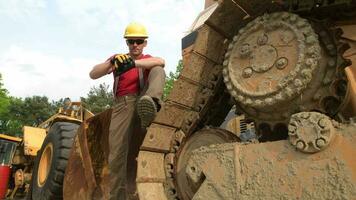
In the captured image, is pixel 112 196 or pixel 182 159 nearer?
pixel 182 159

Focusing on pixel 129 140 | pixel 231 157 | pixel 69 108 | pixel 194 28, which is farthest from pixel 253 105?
pixel 69 108

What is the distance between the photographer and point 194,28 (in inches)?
220

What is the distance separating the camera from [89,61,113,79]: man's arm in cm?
439

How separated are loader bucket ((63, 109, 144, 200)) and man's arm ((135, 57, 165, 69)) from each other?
23.4 inches

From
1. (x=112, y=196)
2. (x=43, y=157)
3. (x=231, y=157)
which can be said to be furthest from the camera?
(x=43, y=157)

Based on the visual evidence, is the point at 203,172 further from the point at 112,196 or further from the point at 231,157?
the point at 112,196

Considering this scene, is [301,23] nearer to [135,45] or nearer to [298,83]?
[298,83]

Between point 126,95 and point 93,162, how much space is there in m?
0.77

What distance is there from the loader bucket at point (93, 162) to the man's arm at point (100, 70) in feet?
1.22

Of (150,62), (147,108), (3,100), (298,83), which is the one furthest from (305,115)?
(3,100)

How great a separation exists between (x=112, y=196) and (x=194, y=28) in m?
2.29

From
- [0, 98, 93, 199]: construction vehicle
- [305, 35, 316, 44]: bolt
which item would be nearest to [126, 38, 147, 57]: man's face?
[305, 35, 316, 44]: bolt

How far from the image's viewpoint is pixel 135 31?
4.75m

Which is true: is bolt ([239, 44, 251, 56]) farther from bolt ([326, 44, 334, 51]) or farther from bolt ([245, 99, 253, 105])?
bolt ([326, 44, 334, 51])
